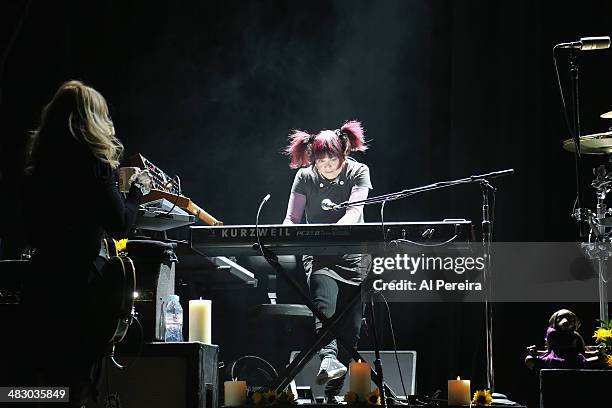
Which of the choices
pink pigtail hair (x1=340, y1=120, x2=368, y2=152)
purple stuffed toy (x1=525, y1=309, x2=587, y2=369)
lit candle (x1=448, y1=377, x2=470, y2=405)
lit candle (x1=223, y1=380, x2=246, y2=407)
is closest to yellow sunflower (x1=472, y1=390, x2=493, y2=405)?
lit candle (x1=448, y1=377, x2=470, y2=405)

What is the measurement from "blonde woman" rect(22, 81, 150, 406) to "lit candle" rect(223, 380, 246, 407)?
34.0 inches

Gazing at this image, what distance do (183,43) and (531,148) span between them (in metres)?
2.54

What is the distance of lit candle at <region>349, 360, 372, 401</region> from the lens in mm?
3324

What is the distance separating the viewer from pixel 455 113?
5.26 meters

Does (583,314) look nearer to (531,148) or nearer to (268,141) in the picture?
(531,148)

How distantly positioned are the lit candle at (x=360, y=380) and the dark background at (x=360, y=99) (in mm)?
1781

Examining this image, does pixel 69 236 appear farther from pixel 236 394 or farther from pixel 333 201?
pixel 333 201

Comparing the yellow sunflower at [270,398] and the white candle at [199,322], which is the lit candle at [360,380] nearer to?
the yellow sunflower at [270,398]

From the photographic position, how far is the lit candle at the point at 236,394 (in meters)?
3.39

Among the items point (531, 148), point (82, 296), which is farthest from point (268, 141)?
point (82, 296)

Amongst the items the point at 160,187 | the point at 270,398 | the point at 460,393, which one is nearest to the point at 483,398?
the point at 460,393

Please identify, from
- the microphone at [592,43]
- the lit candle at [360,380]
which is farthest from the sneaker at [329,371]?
the microphone at [592,43]

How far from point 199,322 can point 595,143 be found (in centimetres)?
223

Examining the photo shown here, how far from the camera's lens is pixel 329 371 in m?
3.68
